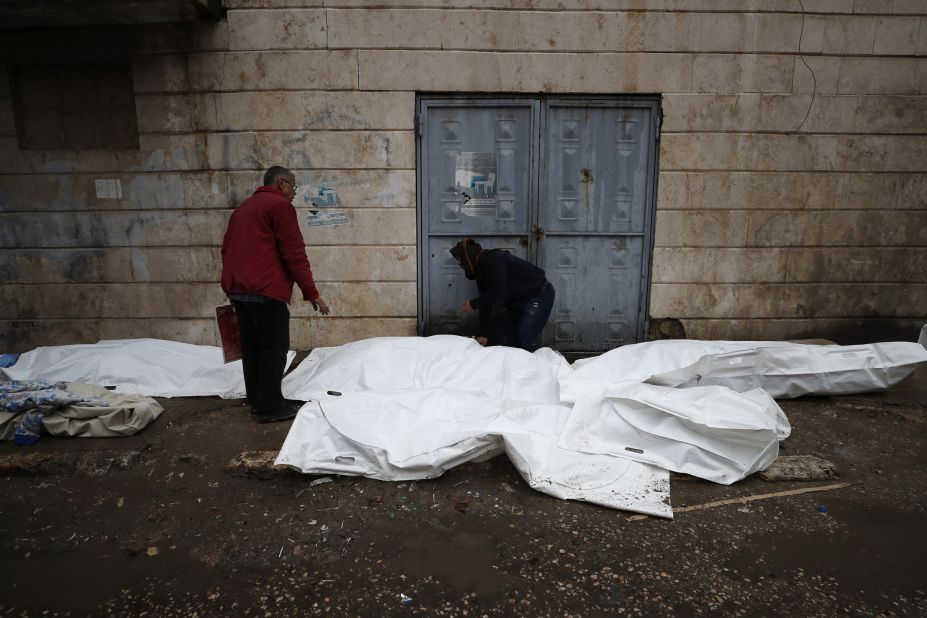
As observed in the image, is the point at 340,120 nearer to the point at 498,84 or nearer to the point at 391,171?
the point at 391,171

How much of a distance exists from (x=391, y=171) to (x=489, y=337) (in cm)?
175

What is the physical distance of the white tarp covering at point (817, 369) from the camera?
3.90m

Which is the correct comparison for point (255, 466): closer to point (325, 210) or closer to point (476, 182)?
point (325, 210)

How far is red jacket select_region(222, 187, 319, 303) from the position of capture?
140 inches

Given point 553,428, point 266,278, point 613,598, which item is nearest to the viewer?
point 613,598

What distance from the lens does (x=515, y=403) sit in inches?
137

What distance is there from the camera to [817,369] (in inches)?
157

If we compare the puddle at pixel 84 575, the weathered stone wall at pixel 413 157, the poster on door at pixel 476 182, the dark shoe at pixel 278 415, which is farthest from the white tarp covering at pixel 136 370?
the poster on door at pixel 476 182

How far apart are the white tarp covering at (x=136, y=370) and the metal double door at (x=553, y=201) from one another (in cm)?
188

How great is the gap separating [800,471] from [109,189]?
5.85 m

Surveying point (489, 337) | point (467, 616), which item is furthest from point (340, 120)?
point (467, 616)

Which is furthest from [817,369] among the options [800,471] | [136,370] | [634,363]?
[136,370]

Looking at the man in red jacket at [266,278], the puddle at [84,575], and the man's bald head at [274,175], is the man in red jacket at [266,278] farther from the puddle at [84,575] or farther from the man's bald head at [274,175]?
the puddle at [84,575]

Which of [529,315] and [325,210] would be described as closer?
[529,315]
